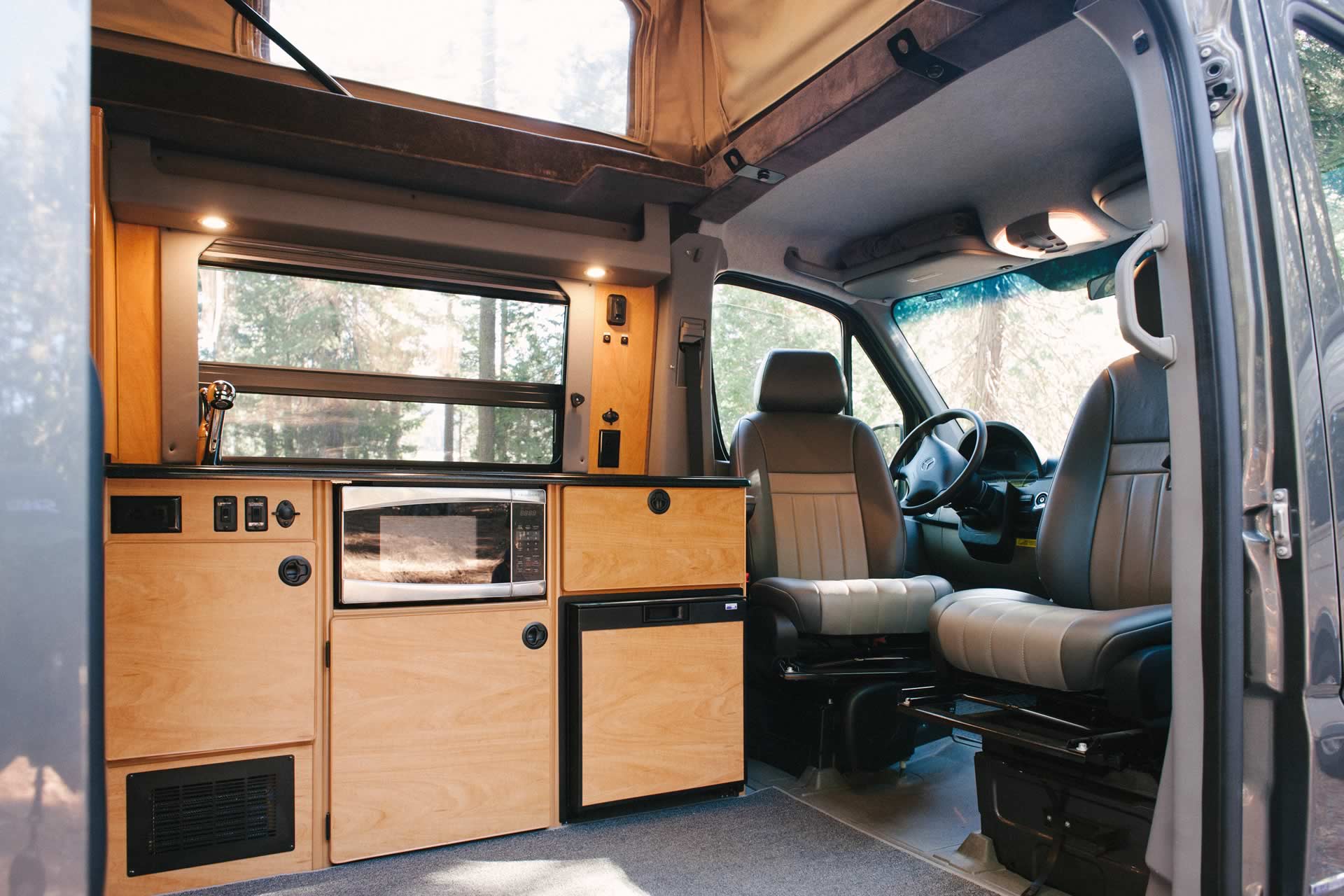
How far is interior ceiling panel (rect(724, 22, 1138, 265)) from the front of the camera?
90.6 inches

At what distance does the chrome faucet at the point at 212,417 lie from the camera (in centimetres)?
225

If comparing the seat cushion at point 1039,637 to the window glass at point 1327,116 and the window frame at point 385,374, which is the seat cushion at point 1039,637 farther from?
the window frame at point 385,374

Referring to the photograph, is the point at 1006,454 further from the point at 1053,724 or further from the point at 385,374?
the point at 385,374

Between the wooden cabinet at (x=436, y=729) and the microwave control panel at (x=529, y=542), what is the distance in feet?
0.33

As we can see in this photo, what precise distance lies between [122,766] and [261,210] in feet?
4.86

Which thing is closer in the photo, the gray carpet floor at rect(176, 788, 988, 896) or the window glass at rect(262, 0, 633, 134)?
the gray carpet floor at rect(176, 788, 988, 896)

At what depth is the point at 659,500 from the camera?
2.41m

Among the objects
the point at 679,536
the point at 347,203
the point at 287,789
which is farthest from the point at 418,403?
the point at 287,789

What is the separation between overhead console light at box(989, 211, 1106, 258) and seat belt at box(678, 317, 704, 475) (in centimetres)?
123

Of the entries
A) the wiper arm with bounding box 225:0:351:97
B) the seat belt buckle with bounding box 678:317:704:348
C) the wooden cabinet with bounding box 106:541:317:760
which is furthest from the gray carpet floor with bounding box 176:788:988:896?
the wiper arm with bounding box 225:0:351:97

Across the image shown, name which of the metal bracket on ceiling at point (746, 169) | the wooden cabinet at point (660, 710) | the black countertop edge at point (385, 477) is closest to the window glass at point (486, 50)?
the metal bracket on ceiling at point (746, 169)

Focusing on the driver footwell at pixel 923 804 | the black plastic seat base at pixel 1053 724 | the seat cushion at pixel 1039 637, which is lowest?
the driver footwell at pixel 923 804

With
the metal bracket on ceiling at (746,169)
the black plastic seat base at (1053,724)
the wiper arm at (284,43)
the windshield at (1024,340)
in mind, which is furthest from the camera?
the windshield at (1024,340)

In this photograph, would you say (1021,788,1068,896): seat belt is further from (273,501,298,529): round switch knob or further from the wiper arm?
the wiper arm
